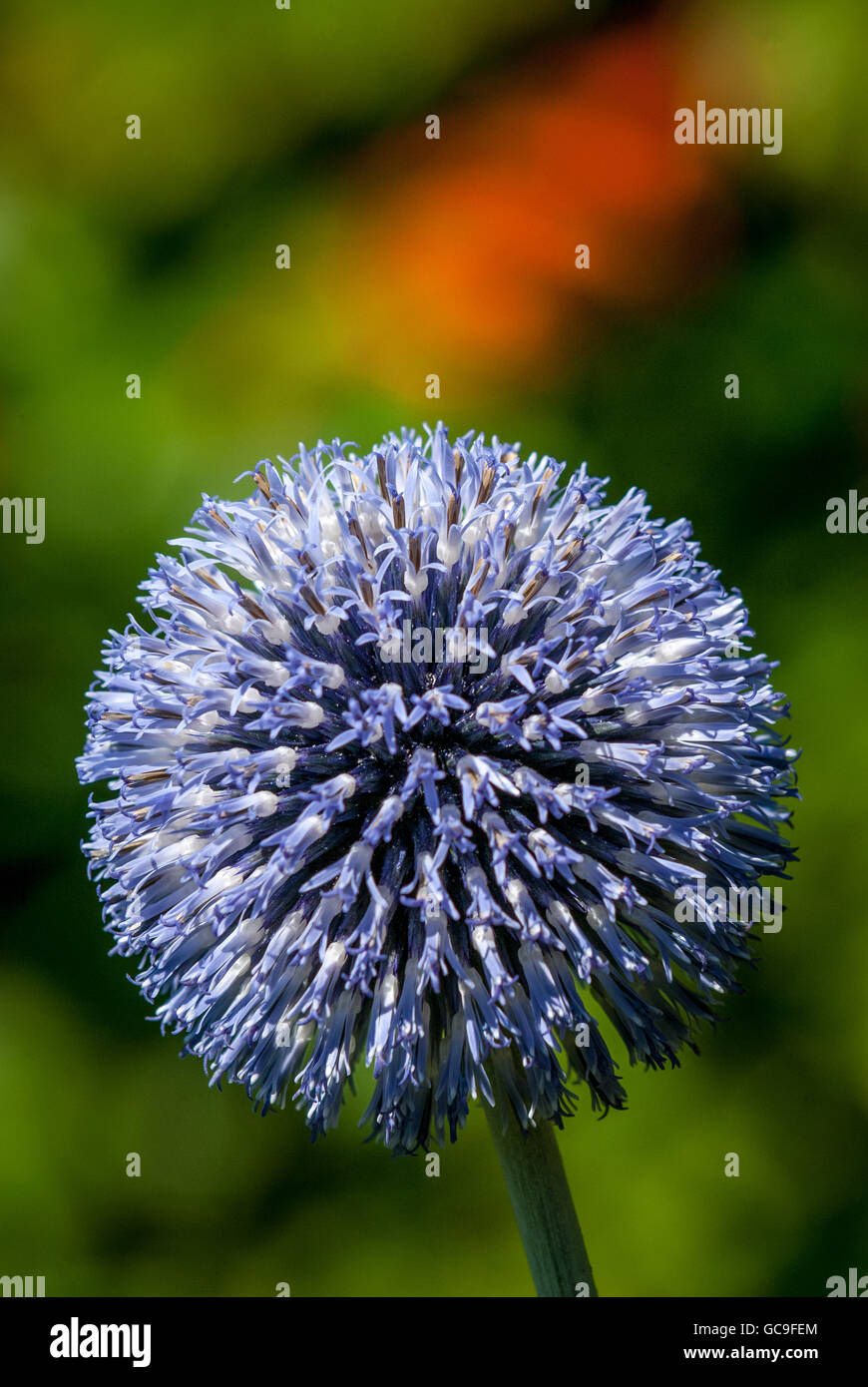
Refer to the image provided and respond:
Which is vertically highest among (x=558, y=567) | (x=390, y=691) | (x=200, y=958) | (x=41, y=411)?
(x=41, y=411)

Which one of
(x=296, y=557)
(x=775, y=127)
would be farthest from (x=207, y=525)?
(x=775, y=127)

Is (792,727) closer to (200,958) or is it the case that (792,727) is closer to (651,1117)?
(651,1117)

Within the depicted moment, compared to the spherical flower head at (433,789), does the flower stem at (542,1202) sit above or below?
below

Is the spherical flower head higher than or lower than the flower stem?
higher

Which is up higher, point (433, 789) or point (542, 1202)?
point (433, 789)

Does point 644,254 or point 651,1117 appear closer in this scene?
point 651,1117
